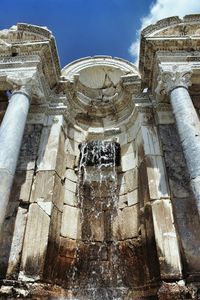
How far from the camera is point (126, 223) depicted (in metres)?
6.88

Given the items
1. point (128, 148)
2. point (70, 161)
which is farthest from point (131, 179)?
point (70, 161)

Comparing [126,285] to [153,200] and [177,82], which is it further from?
[177,82]

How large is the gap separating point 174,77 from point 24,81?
3897mm

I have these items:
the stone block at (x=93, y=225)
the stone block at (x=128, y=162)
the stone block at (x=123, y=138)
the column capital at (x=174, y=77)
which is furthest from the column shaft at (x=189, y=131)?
the stone block at (x=93, y=225)

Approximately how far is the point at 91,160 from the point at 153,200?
8.57 ft

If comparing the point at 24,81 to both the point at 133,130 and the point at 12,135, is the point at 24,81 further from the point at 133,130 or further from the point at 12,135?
the point at 133,130

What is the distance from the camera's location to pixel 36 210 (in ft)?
19.9

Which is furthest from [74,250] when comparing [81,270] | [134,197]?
[134,197]

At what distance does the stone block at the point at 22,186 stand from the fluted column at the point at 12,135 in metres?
0.99

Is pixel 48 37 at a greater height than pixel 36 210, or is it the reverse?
pixel 48 37

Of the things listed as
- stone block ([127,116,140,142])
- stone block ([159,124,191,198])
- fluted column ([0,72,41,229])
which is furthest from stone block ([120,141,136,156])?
fluted column ([0,72,41,229])

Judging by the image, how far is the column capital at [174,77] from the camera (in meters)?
6.82

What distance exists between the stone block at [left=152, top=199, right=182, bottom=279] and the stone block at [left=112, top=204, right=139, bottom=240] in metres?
0.95

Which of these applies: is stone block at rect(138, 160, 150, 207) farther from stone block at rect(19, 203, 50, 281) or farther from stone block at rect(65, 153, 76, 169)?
stone block at rect(19, 203, 50, 281)
